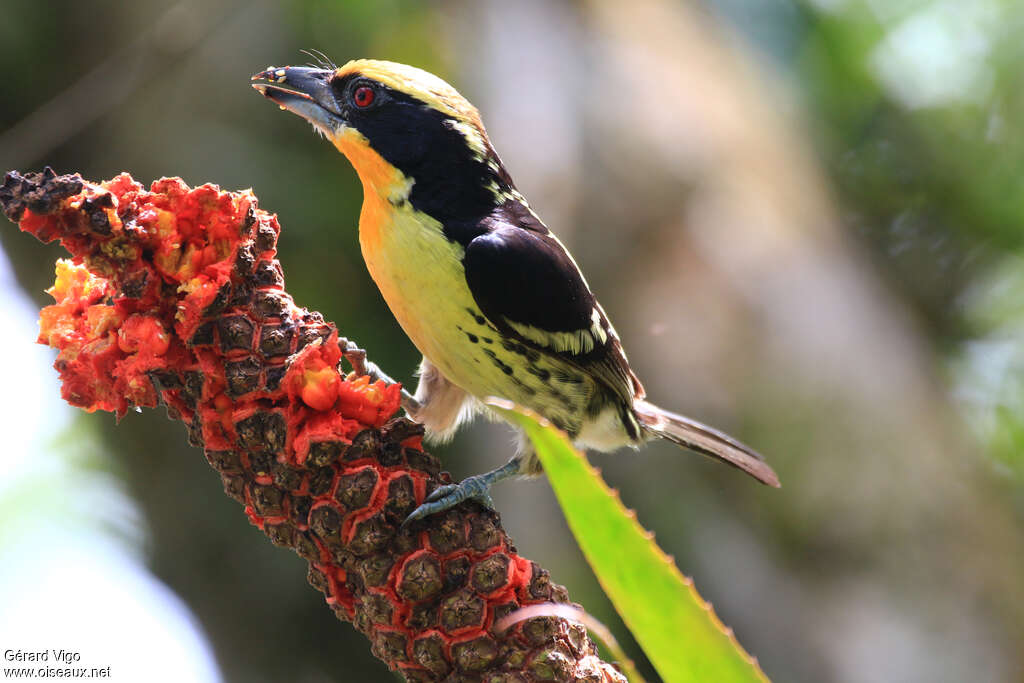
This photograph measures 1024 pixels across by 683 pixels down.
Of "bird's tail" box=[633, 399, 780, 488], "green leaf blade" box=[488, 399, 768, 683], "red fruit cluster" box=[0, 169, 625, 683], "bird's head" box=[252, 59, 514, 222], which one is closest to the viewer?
"green leaf blade" box=[488, 399, 768, 683]

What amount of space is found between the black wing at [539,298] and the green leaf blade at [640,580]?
5.35 ft

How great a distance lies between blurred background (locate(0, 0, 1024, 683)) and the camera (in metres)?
3.90

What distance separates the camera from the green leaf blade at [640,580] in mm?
1160

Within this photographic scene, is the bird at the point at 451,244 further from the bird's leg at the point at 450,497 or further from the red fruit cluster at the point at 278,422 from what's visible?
the red fruit cluster at the point at 278,422

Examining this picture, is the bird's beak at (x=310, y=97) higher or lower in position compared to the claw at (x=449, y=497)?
higher

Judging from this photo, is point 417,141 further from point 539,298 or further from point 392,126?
point 539,298

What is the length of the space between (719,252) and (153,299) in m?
3.07

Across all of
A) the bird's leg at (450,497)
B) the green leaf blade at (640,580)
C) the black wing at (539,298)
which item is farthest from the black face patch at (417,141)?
the green leaf blade at (640,580)

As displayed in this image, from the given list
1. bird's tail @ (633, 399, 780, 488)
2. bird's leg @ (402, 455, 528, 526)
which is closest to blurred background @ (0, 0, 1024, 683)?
bird's tail @ (633, 399, 780, 488)

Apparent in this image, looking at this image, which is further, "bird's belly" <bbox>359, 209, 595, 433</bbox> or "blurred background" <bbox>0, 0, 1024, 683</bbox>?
"blurred background" <bbox>0, 0, 1024, 683</bbox>

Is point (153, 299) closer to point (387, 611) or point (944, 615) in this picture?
point (387, 611)

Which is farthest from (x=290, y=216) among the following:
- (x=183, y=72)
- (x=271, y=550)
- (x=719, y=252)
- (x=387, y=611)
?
(x=387, y=611)

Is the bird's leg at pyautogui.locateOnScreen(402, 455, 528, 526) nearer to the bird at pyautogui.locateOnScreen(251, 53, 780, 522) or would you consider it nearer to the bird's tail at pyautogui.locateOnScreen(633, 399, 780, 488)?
the bird at pyautogui.locateOnScreen(251, 53, 780, 522)

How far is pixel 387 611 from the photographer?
65.0 inches
